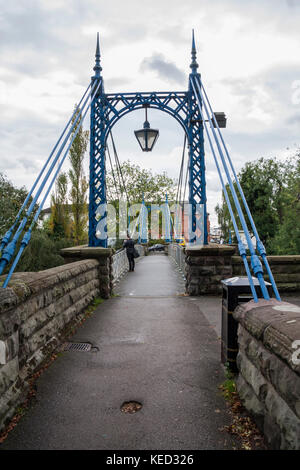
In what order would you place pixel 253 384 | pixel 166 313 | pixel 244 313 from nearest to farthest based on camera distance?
pixel 253 384, pixel 244 313, pixel 166 313

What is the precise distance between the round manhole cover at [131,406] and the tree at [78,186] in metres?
19.0

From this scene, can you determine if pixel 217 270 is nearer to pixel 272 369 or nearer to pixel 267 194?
pixel 272 369

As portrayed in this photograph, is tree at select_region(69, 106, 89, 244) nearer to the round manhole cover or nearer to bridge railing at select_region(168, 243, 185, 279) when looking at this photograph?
bridge railing at select_region(168, 243, 185, 279)

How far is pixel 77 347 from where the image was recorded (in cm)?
418

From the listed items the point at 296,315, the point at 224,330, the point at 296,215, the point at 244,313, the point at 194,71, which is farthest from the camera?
the point at 296,215

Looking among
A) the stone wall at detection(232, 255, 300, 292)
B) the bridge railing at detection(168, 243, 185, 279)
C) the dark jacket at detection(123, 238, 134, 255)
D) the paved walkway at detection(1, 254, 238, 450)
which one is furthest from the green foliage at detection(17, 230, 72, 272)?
the stone wall at detection(232, 255, 300, 292)

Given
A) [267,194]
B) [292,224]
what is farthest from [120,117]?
[267,194]

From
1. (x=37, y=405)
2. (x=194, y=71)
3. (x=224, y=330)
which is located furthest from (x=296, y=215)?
(x=37, y=405)

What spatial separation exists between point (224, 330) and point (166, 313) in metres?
2.70

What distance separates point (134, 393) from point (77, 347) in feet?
4.88

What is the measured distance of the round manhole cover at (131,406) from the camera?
8.71 feet

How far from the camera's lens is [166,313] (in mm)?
5945

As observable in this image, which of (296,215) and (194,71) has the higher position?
(194,71)
